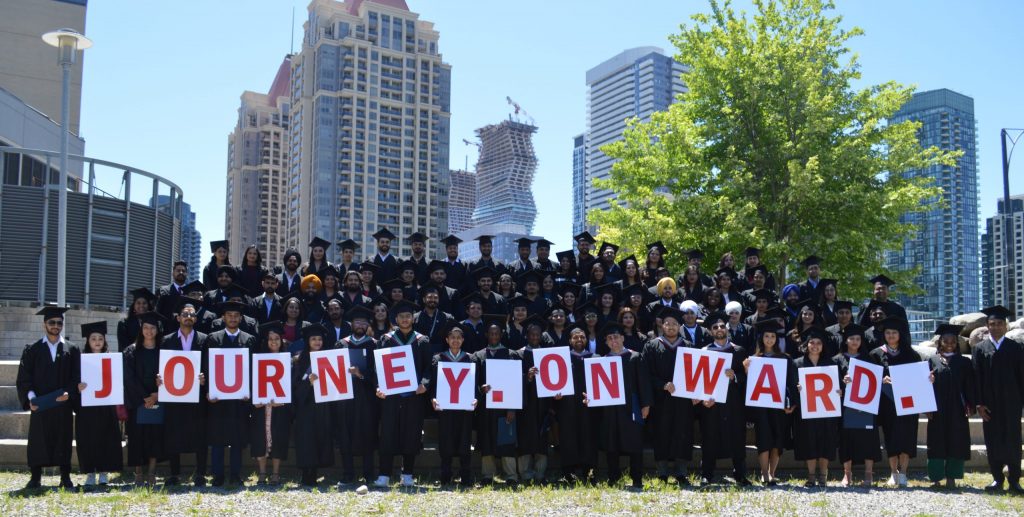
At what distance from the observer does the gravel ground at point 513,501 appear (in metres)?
7.94

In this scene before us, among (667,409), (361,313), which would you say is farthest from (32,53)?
(667,409)

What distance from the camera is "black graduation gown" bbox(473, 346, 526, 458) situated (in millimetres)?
9555

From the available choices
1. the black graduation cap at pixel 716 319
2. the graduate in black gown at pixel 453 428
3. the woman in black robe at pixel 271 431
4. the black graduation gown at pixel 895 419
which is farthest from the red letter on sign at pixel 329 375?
the black graduation gown at pixel 895 419

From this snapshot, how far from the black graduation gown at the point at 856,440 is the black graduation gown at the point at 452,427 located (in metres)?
4.24

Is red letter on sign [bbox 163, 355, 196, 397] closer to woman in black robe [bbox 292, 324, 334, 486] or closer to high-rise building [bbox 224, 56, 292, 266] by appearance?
woman in black robe [bbox 292, 324, 334, 486]

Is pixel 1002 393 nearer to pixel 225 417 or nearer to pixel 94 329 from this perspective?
pixel 225 417

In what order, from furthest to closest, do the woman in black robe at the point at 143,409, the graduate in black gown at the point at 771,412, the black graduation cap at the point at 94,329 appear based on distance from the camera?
the graduate in black gown at the point at 771,412, the black graduation cap at the point at 94,329, the woman in black robe at the point at 143,409

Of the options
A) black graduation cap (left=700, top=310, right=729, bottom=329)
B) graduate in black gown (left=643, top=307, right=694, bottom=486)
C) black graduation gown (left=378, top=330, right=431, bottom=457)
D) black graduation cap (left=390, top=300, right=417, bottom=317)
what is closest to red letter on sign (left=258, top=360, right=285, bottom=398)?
black graduation gown (left=378, top=330, right=431, bottom=457)

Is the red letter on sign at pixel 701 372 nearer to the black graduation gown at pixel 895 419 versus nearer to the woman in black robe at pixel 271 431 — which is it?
the black graduation gown at pixel 895 419

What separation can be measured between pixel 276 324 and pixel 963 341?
43.7ft

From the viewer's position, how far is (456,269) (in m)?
13.1

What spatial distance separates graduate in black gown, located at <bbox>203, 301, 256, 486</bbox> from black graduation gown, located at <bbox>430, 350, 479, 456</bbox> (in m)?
2.11

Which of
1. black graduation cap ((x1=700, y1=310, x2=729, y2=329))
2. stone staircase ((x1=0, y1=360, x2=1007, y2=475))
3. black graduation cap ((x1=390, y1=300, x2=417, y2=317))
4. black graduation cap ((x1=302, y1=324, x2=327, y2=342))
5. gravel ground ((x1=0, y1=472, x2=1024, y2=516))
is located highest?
black graduation cap ((x1=390, y1=300, x2=417, y2=317))

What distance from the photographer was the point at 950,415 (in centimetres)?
948
